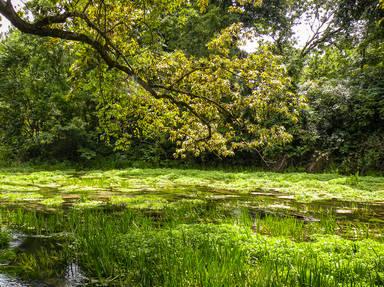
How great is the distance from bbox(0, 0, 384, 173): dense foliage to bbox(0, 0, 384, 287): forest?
0.09 metres

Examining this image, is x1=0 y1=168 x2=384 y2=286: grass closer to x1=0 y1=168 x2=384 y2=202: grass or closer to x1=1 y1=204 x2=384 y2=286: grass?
x1=1 y1=204 x2=384 y2=286: grass

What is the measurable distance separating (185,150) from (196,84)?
2466mm

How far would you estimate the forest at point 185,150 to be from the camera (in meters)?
4.73

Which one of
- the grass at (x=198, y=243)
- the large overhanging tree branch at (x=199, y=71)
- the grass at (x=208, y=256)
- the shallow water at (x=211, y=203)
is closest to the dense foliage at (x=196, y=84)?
the large overhanging tree branch at (x=199, y=71)

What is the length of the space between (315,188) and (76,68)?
962 centimetres

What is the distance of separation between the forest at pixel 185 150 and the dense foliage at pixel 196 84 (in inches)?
3.4

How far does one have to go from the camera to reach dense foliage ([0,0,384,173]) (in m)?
9.45

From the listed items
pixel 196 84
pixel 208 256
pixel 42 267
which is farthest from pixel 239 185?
pixel 42 267

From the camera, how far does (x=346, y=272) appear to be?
415 centimetres

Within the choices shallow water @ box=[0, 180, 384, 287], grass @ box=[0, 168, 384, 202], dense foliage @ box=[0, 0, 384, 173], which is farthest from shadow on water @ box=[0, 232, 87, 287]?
grass @ box=[0, 168, 384, 202]

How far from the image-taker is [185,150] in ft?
37.3

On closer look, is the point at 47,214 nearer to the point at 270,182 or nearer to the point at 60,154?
the point at 270,182

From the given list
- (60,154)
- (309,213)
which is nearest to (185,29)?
(60,154)

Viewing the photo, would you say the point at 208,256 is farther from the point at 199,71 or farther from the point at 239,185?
the point at 239,185
